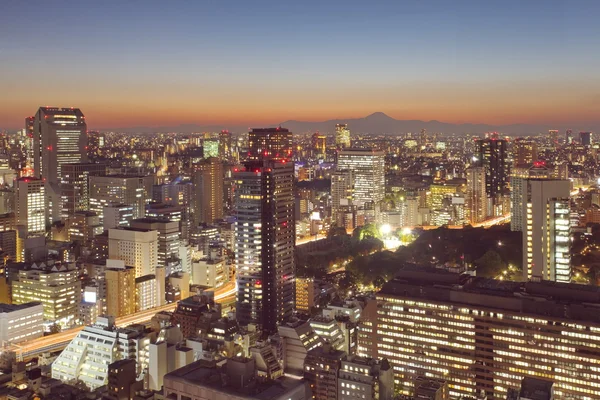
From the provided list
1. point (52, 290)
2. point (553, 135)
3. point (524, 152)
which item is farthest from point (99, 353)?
point (553, 135)

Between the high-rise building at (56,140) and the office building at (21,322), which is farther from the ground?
the high-rise building at (56,140)

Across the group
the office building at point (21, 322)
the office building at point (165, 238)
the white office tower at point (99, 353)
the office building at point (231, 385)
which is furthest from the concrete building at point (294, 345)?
the office building at point (165, 238)

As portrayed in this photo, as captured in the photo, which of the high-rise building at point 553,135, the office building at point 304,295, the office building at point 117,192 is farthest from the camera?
the high-rise building at point 553,135

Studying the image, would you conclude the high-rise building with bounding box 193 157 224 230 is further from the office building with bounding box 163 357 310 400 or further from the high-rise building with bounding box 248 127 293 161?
the office building with bounding box 163 357 310 400

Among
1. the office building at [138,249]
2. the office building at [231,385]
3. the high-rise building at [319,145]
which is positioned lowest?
the office building at [138,249]

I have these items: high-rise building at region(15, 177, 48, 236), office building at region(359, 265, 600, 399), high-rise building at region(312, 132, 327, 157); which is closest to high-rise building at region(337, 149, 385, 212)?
high-rise building at region(15, 177, 48, 236)

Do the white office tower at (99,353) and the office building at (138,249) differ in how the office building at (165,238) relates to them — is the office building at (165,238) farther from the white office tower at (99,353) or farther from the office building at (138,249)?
the white office tower at (99,353)

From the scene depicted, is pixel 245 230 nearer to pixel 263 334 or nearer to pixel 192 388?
pixel 263 334

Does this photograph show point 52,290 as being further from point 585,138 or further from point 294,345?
point 585,138
